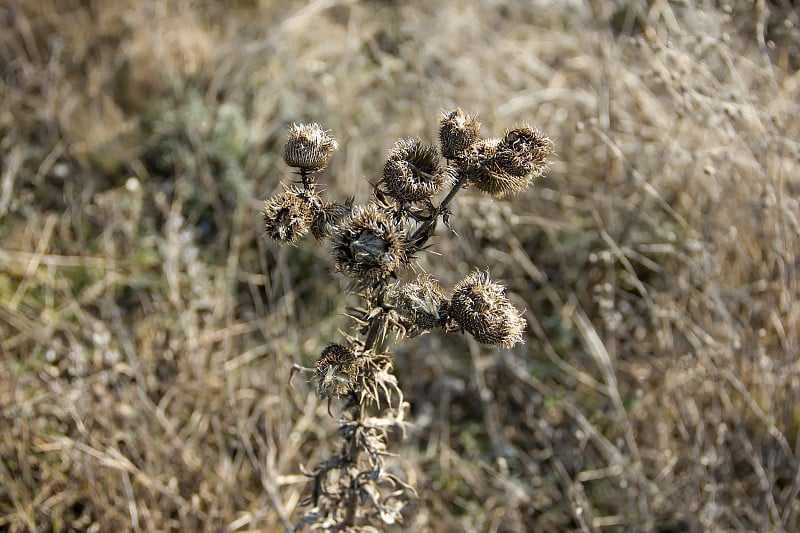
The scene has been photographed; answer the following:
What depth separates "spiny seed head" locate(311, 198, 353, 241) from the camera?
1935 mm

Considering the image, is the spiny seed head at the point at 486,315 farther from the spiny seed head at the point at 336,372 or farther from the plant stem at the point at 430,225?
the spiny seed head at the point at 336,372

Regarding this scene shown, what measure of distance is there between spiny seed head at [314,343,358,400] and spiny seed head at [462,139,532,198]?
586 mm

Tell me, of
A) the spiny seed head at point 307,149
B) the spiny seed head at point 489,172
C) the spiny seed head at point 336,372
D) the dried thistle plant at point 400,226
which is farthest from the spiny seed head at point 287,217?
the spiny seed head at point 489,172

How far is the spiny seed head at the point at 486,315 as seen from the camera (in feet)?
6.27

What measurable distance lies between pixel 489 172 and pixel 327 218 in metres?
0.45

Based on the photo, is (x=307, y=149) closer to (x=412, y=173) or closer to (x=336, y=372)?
(x=412, y=173)

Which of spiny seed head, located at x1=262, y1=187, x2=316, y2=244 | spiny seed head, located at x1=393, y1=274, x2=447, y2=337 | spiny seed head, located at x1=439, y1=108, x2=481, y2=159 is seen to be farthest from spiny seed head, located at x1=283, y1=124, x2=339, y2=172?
spiny seed head, located at x1=393, y1=274, x2=447, y2=337

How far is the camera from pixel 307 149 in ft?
6.42

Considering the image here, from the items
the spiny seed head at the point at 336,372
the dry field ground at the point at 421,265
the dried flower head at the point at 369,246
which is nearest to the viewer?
the dried flower head at the point at 369,246

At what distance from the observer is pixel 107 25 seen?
5465 mm

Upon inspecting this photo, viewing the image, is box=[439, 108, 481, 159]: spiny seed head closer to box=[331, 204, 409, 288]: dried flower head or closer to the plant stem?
the plant stem

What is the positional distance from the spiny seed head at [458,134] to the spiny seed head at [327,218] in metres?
0.31

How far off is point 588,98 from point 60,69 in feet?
12.2

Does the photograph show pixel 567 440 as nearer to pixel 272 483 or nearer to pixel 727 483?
pixel 727 483
